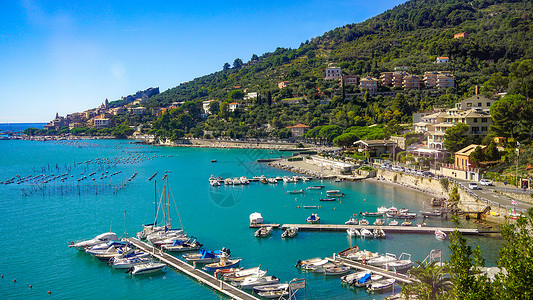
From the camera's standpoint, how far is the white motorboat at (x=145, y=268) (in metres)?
19.2

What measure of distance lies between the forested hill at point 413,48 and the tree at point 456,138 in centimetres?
3428

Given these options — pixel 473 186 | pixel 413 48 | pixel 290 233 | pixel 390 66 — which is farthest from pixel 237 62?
pixel 290 233

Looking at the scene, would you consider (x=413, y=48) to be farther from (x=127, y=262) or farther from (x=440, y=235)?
(x=127, y=262)

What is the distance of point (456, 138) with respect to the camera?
36.6 m

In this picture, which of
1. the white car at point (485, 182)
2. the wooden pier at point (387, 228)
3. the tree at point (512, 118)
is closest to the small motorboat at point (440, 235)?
the wooden pier at point (387, 228)

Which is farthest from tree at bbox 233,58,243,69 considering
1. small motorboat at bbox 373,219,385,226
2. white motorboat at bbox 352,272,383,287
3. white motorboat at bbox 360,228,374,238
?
white motorboat at bbox 352,272,383,287

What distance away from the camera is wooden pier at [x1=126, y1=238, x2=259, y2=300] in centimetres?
1656

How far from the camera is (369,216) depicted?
92.5 feet

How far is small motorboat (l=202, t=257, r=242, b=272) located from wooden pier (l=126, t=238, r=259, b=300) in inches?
19.7

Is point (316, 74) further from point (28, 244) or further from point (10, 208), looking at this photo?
point (28, 244)

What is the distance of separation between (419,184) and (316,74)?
75006mm

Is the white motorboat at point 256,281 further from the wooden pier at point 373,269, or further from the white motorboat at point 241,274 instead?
the wooden pier at point 373,269

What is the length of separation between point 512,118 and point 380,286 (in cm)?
2579

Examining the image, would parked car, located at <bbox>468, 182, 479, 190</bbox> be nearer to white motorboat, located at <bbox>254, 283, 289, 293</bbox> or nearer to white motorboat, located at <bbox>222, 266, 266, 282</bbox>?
white motorboat, located at <bbox>222, 266, 266, 282</bbox>
